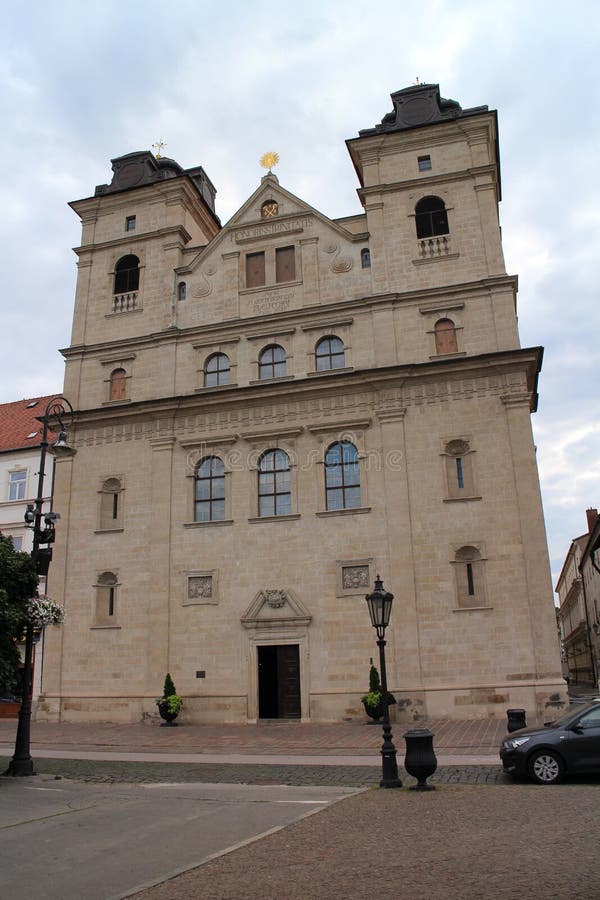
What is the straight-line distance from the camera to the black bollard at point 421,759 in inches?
479

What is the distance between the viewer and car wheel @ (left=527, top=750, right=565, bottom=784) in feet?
41.0

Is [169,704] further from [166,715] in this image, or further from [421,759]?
[421,759]

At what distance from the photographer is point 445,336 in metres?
28.3

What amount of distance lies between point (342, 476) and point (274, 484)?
8.85 ft

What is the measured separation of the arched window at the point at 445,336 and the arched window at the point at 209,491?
9639 millimetres

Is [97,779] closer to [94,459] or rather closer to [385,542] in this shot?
[385,542]

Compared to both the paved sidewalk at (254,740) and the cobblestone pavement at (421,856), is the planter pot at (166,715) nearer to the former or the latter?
the paved sidewalk at (254,740)

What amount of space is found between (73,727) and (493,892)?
22.6m

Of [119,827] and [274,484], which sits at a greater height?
[274,484]

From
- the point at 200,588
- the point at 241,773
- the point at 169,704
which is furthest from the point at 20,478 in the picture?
the point at 241,773

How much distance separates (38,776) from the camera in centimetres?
1545

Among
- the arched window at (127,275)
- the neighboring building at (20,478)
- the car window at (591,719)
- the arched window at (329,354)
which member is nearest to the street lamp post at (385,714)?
the car window at (591,719)

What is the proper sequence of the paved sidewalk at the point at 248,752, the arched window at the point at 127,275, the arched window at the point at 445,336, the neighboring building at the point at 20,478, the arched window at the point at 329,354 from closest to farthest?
the paved sidewalk at the point at 248,752 < the arched window at the point at 445,336 < the arched window at the point at 329,354 < the arched window at the point at 127,275 < the neighboring building at the point at 20,478

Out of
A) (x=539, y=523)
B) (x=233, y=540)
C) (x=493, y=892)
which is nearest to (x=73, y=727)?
(x=233, y=540)
